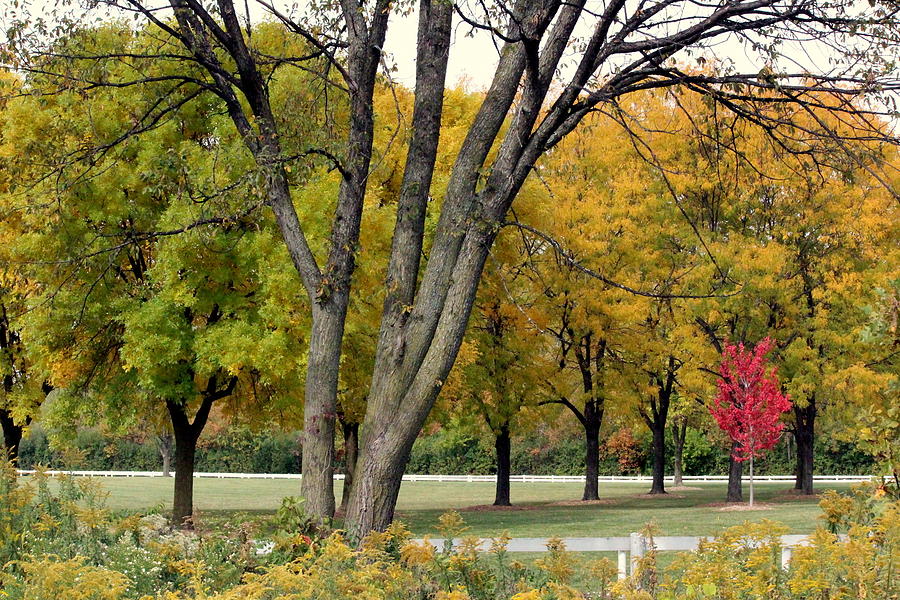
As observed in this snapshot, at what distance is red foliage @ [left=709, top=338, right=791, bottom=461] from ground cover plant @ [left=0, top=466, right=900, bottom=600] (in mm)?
21972

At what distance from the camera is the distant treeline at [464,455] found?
5494cm

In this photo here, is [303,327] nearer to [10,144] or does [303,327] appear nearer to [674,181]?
[10,144]

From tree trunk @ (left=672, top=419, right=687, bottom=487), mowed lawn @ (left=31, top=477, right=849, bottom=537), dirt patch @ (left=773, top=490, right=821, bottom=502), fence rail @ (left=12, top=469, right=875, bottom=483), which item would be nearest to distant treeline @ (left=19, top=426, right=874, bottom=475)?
fence rail @ (left=12, top=469, right=875, bottom=483)

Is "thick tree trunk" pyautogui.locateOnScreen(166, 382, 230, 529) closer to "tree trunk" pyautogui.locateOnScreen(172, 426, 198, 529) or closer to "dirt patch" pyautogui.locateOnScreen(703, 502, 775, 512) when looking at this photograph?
"tree trunk" pyautogui.locateOnScreen(172, 426, 198, 529)

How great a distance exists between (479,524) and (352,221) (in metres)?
18.1

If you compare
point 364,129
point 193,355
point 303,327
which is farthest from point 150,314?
point 364,129

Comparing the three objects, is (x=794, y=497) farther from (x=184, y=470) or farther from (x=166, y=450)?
(x=166, y=450)

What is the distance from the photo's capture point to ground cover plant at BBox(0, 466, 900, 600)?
420 cm

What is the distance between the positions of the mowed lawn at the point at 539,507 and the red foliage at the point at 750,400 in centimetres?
210

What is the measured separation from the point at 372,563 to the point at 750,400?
24441 millimetres

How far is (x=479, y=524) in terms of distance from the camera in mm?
24453

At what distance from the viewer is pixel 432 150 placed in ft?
24.7

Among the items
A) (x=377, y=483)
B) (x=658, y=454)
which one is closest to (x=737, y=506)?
(x=658, y=454)

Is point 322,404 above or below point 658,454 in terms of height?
above
